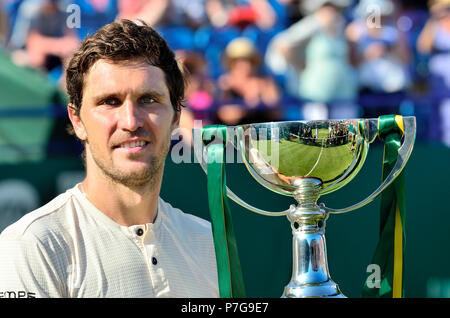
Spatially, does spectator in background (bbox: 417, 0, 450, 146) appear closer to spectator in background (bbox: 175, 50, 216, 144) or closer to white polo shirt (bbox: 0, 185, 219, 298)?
spectator in background (bbox: 175, 50, 216, 144)

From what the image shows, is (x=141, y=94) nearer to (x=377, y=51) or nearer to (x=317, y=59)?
(x=317, y=59)

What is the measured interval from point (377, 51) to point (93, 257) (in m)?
3.29

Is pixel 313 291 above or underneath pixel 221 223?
underneath

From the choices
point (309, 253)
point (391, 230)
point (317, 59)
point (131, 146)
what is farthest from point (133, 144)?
point (317, 59)

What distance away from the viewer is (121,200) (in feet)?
6.08

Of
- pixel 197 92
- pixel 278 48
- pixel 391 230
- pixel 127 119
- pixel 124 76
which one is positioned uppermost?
pixel 278 48

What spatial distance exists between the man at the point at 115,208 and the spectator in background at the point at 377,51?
2.74m

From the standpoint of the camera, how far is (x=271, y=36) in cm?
466

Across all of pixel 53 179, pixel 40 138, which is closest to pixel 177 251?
pixel 53 179

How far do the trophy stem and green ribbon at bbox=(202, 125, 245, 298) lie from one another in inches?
5.2

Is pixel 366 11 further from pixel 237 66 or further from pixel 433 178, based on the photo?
pixel 433 178

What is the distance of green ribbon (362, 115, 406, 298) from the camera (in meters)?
1.66
